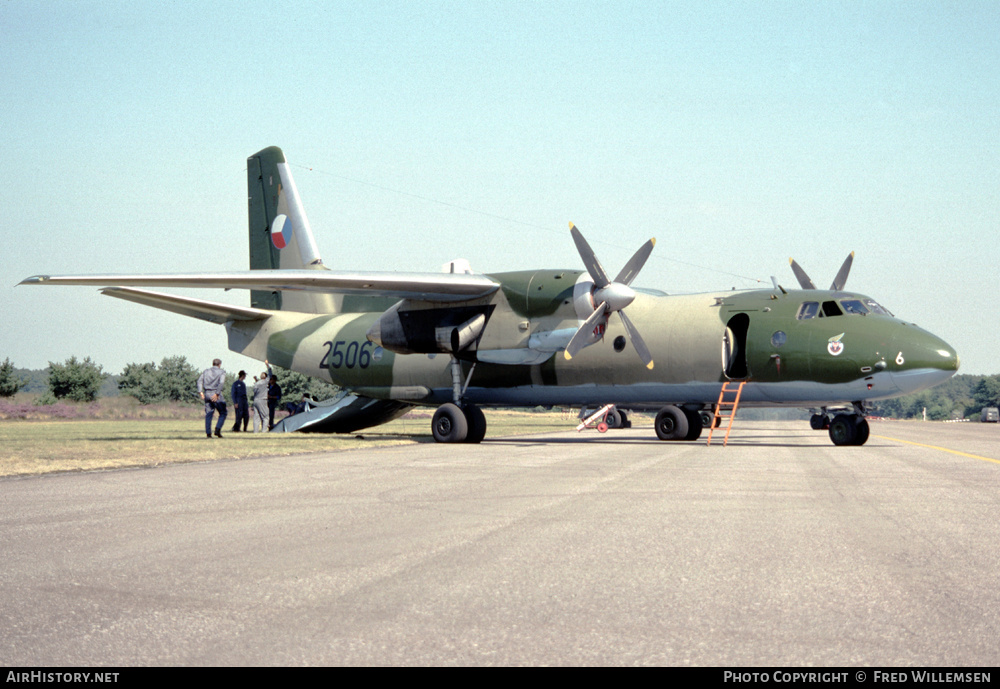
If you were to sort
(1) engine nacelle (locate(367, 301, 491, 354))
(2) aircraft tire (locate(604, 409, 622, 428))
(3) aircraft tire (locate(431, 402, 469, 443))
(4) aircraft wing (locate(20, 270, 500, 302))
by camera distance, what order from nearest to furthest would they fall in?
1. (4) aircraft wing (locate(20, 270, 500, 302))
2. (3) aircraft tire (locate(431, 402, 469, 443))
3. (1) engine nacelle (locate(367, 301, 491, 354))
4. (2) aircraft tire (locate(604, 409, 622, 428))

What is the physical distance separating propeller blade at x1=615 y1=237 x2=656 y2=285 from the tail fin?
10.9 metres

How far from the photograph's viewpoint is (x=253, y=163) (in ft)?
97.2

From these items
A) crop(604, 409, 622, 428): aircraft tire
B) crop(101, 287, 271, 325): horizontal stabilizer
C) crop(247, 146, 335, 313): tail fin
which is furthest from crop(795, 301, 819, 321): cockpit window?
crop(604, 409, 622, 428): aircraft tire

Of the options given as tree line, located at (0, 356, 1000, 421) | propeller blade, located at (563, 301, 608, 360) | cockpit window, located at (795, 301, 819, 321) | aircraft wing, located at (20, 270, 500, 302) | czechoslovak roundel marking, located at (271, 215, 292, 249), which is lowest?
tree line, located at (0, 356, 1000, 421)

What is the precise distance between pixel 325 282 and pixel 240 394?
9.15 m

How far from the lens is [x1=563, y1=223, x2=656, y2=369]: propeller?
66.2 feet

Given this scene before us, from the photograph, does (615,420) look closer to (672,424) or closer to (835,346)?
(672,424)

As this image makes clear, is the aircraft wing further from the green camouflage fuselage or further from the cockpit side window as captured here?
the cockpit side window

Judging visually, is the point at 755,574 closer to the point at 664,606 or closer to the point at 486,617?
the point at 664,606

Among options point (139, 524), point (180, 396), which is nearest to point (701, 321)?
point (139, 524)

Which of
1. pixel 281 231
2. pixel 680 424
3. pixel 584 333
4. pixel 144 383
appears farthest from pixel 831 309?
pixel 144 383

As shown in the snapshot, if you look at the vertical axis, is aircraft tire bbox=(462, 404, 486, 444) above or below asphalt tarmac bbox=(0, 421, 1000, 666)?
below

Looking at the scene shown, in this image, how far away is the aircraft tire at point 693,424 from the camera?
23078 mm

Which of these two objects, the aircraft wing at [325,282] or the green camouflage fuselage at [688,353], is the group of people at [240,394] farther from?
the green camouflage fuselage at [688,353]
